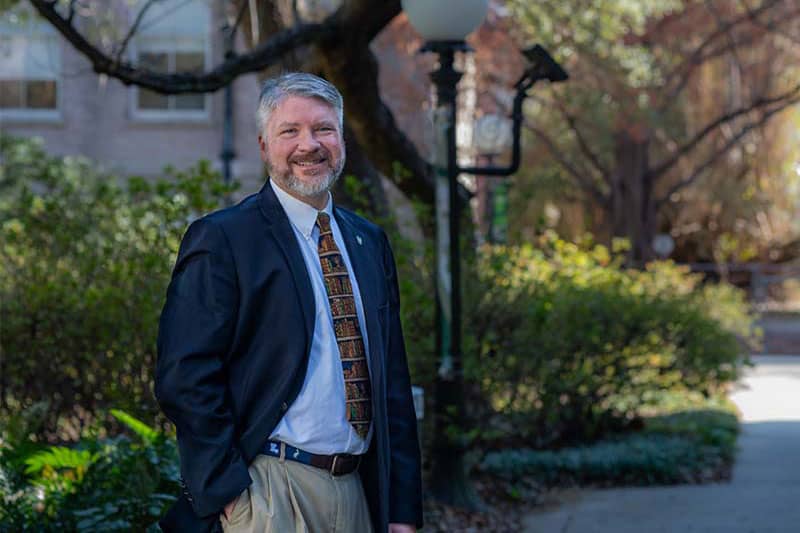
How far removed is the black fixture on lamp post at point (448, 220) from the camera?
7.94 m

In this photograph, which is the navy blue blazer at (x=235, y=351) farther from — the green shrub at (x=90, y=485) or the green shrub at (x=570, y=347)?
the green shrub at (x=570, y=347)

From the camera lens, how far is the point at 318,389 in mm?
3436

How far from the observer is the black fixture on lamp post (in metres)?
7.94

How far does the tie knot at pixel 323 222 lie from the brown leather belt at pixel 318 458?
1.97 feet

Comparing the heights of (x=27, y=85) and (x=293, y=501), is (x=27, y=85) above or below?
above

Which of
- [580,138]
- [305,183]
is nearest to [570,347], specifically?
[305,183]

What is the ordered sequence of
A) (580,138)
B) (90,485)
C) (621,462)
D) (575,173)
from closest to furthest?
(90,485) → (621,462) → (580,138) → (575,173)

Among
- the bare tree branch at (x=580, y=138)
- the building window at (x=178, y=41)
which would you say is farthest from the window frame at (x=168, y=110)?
the bare tree branch at (x=580, y=138)

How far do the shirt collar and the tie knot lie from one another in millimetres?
23

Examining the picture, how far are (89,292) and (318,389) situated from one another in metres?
5.58

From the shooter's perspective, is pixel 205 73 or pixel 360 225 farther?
pixel 205 73

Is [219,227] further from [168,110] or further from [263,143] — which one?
[168,110]

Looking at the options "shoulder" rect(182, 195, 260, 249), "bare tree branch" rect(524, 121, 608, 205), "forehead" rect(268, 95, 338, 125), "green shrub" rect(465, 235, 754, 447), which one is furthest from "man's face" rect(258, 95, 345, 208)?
"bare tree branch" rect(524, 121, 608, 205)

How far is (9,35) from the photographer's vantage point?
25.5 m
